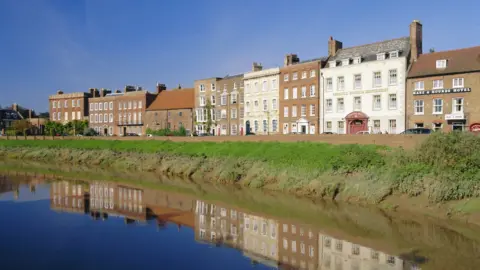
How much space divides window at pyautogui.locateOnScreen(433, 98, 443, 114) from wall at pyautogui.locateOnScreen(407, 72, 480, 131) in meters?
0.20

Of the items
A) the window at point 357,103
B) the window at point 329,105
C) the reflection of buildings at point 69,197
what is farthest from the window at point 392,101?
the reflection of buildings at point 69,197

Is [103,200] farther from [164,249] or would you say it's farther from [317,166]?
[317,166]

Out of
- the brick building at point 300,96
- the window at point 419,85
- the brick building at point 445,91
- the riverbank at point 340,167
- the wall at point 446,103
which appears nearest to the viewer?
the riverbank at point 340,167

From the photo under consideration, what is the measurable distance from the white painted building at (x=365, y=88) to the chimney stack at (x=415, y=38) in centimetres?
52

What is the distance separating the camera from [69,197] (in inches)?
959

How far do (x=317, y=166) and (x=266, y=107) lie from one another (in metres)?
30.8

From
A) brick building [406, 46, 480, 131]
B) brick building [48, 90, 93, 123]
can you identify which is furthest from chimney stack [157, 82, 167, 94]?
brick building [406, 46, 480, 131]

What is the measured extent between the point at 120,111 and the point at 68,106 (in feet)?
53.8

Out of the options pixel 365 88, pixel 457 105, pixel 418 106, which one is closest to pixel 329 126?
pixel 365 88

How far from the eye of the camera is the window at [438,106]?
3800 centimetres

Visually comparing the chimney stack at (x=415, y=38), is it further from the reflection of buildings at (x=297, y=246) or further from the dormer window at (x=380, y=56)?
the reflection of buildings at (x=297, y=246)

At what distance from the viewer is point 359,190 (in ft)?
67.9

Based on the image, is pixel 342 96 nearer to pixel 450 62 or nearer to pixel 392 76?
pixel 392 76

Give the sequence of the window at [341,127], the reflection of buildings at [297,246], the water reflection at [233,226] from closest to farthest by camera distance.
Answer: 1. the reflection of buildings at [297,246]
2. the water reflection at [233,226]
3. the window at [341,127]
